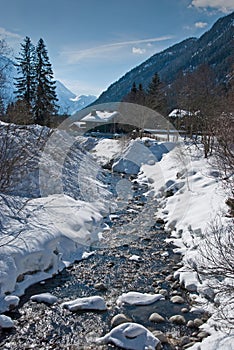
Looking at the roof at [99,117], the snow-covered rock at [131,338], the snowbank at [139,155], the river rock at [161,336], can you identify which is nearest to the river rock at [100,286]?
the snow-covered rock at [131,338]

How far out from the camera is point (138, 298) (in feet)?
21.5

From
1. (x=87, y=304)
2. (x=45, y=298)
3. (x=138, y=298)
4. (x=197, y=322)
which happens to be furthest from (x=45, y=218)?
(x=197, y=322)

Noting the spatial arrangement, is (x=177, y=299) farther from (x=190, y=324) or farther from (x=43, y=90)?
(x=43, y=90)

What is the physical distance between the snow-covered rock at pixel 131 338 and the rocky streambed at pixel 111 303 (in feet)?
0.51

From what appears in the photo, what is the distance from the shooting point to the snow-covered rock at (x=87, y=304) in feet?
20.2

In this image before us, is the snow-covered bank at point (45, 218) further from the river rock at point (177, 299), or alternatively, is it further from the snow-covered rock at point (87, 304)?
the river rock at point (177, 299)

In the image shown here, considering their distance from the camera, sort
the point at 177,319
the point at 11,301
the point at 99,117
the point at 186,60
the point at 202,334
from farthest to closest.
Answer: the point at 186,60
the point at 99,117
the point at 11,301
the point at 177,319
the point at 202,334

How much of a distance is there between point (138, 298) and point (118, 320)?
3.01ft

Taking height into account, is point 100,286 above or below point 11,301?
below

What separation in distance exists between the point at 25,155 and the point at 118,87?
113m

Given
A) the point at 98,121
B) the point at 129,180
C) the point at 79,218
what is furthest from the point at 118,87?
the point at 79,218

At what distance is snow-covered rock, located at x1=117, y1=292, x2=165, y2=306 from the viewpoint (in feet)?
21.2

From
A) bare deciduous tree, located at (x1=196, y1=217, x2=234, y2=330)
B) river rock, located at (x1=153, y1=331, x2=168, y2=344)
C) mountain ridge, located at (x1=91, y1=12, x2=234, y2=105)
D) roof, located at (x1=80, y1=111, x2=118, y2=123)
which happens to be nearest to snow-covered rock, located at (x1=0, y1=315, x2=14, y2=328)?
river rock, located at (x1=153, y1=331, x2=168, y2=344)

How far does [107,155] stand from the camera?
27531 mm
